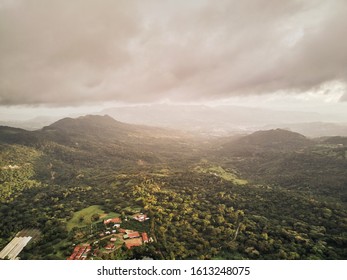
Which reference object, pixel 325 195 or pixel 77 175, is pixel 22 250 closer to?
pixel 77 175

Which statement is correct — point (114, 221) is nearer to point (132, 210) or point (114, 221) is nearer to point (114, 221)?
point (114, 221)

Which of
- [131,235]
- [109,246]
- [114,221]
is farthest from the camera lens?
[114,221]

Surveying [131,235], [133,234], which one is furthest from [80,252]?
[133,234]

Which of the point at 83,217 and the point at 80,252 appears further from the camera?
the point at 83,217

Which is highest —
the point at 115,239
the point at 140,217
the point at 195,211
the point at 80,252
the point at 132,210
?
the point at 115,239

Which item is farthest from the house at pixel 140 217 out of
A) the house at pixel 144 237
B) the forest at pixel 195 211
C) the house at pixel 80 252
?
the house at pixel 80 252

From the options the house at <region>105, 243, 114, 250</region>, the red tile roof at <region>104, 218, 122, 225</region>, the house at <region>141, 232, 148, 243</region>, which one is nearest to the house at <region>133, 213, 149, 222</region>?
the red tile roof at <region>104, 218, 122, 225</region>

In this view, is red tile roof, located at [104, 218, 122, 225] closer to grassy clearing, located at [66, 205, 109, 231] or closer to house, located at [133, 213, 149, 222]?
house, located at [133, 213, 149, 222]

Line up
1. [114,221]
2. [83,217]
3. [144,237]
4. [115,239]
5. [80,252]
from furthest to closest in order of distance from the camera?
[83,217]
[114,221]
[144,237]
[115,239]
[80,252]

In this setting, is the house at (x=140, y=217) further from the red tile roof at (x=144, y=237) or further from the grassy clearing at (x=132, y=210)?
the red tile roof at (x=144, y=237)

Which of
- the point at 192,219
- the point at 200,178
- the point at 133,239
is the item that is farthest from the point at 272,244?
the point at 200,178
